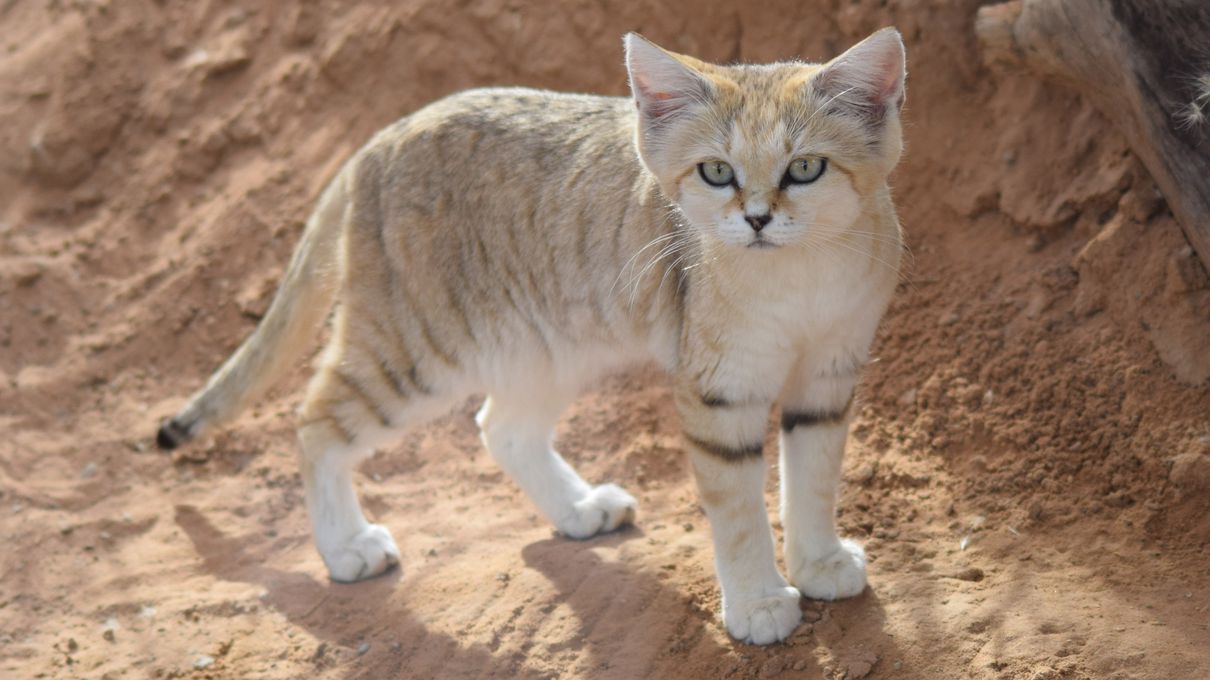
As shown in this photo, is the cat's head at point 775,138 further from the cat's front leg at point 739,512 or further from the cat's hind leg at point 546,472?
the cat's hind leg at point 546,472

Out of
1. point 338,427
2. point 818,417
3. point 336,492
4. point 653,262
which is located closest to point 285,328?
point 338,427

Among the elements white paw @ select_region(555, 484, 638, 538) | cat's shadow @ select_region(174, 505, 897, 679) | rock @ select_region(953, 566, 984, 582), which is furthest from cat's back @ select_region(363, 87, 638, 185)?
rock @ select_region(953, 566, 984, 582)

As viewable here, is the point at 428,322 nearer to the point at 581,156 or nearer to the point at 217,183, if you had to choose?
the point at 581,156

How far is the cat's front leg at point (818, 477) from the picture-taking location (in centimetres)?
376

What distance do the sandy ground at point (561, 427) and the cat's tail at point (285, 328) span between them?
0.51 metres

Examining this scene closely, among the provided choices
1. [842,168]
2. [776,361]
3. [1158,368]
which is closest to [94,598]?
[776,361]

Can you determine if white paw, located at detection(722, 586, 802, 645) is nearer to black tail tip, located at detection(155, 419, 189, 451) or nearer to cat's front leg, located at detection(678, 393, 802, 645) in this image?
cat's front leg, located at detection(678, 393, 802, 645)

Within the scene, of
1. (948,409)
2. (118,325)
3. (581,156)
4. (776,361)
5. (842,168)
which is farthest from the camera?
(118,325)

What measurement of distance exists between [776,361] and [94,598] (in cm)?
274

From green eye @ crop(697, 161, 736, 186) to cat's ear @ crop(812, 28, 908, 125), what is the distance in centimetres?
31

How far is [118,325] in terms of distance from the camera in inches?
242

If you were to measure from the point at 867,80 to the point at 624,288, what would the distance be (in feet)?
3.57

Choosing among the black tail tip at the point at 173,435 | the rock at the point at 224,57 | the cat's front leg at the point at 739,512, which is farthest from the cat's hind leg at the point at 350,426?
the rock at the point at 224,57

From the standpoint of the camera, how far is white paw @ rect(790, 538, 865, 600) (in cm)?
377
